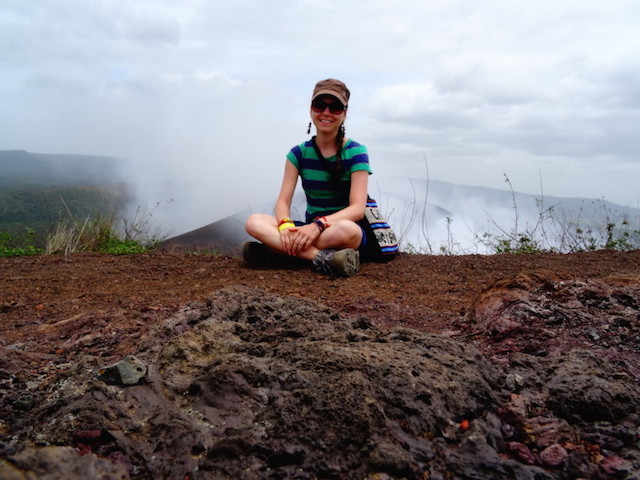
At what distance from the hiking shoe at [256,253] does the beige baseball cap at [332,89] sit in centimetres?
131

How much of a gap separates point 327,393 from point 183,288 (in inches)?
97.4

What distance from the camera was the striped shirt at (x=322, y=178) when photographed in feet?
14.9

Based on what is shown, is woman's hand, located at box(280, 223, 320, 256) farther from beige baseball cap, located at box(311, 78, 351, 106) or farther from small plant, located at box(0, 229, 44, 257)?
small plant, located at box(0, 229, 44, 257)

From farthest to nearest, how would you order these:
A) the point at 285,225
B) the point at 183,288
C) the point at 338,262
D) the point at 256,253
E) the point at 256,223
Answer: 1. the point at 256,253
2. the point at 256,223
3. the point at 285,225
4. the point at 338,262
5. the point at 183,288

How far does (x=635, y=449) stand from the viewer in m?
1.36

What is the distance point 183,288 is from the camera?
372 centimetres

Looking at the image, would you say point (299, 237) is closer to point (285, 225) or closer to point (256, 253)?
point (285, 225)

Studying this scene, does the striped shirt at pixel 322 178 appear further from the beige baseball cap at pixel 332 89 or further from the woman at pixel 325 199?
the beige baseball cap at pixel 332 89

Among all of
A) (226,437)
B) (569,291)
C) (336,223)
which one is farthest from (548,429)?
(336,223)

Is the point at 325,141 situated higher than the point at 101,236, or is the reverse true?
the point at 325,141

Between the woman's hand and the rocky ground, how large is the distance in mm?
1700

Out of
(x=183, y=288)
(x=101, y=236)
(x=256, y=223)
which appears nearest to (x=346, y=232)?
(x=256, y=223)

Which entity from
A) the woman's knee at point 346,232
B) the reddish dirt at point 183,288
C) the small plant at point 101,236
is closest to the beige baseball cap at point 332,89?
the woman's knee at point 346,232

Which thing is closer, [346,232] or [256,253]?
[346,232]
